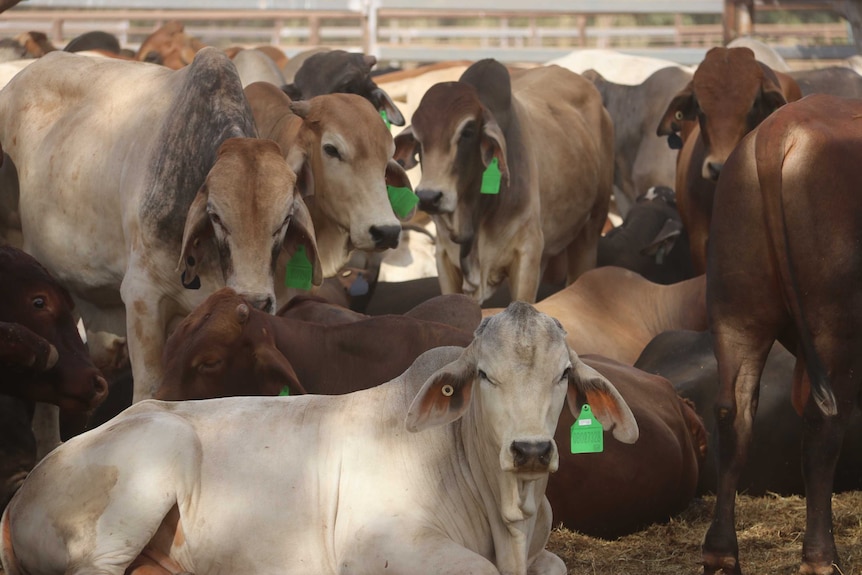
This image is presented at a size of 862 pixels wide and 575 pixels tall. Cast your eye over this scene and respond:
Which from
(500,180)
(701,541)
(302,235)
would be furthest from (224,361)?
(500,180)

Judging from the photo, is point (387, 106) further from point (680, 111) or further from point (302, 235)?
point (302, 235)

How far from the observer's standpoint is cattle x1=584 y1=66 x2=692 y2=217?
13070 mm

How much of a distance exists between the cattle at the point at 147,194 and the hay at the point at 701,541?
1.64 meters

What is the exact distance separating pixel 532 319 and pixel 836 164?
1.43m

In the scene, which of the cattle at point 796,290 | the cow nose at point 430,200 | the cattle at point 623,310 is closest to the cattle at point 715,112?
the cattle at point 623,310

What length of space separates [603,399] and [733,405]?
2.85 feet

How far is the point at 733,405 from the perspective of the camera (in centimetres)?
538

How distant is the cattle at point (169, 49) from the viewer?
496 inches

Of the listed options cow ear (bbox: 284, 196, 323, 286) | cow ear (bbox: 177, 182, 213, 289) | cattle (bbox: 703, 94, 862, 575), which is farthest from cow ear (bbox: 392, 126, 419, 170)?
cattle (bbox: 703, 94, 862, 575)

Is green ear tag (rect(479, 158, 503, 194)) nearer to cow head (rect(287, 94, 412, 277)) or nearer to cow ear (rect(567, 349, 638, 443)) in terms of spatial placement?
cow head (rect(287, 94, 412, 277))

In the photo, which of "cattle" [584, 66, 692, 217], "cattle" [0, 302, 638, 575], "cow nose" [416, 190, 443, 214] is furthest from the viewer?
"cattle" [584, 66, 692, 217]

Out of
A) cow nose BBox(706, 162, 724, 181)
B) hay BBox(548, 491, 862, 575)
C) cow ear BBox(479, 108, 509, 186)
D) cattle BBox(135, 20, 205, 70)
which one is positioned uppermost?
cow ear BBox(479, 108, 509, 186)

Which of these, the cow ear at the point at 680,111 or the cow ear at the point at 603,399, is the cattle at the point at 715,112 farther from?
the cow ear at the point at 603,399

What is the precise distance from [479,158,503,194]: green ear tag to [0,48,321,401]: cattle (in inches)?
76.4
